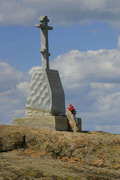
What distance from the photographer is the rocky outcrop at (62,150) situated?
1284 cm

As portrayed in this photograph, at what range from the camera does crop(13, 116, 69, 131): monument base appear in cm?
2050

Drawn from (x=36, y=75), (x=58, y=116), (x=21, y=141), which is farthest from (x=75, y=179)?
(x=36, y=75)

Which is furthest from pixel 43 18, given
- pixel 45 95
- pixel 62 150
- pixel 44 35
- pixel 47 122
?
pixel 62 150

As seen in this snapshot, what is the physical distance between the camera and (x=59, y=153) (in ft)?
49.8

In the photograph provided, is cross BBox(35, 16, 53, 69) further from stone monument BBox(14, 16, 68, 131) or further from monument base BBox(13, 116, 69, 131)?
monument base BBox(13, 116, 69, 131)

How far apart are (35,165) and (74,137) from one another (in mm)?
4472

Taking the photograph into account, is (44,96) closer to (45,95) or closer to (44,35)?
(45,95)

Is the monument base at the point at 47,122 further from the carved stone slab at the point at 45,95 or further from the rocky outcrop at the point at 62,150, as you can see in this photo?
the rocky outcrop at the point at 62,150

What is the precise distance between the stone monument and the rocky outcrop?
403 cm

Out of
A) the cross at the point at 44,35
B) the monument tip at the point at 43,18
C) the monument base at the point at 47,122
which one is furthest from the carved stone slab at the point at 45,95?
the monument tip at the point at 43,18

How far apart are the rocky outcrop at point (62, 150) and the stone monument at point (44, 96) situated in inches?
159

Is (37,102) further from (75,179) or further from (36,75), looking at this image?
(75,179)

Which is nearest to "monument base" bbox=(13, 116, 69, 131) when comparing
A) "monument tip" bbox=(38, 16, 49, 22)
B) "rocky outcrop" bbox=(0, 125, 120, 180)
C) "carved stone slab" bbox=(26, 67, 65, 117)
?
"carved stone slab" bbox=(26, 67, 65, 117)

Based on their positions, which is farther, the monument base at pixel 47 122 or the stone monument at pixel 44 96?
the stone monument at pixel 44 96
